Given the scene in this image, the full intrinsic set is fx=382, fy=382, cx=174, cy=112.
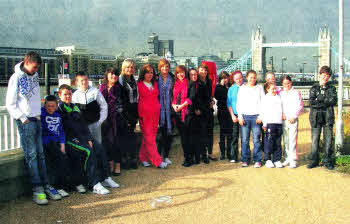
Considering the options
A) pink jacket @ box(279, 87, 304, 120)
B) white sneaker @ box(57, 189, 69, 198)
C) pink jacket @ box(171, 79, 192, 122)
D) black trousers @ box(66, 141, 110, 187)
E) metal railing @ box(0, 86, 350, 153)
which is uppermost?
pink jacket @ box(171, 79, 192, 122)

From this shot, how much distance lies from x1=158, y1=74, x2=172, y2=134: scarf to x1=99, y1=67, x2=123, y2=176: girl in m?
0.79

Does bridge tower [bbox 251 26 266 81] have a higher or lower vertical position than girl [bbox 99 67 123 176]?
higher

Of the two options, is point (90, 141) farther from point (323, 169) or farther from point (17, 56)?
point (17, 56)

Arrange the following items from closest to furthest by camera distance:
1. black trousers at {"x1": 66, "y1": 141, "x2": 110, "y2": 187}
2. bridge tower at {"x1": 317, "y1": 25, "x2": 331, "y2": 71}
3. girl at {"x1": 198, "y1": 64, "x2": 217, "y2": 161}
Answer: black trousers at {"x1": 66, "y1": 141, "x2": 110, "y2": 187} → girl at {"x1": 198, "y1": 64, "x2": 217, "y2": 161} → bridge tower at {"x1": 317, "y1": 25, "x2": 331, "y2": 71}

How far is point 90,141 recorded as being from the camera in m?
5.13

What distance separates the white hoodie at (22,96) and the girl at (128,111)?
154cm

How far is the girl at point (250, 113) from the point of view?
6316 mm

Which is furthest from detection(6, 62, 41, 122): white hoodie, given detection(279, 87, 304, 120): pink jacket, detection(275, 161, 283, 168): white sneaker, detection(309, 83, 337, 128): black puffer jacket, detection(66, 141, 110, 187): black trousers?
detection(309, 83, 337, 128): black puffer jacket

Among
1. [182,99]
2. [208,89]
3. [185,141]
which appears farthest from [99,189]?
[208,89]

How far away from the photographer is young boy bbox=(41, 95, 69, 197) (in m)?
4.87

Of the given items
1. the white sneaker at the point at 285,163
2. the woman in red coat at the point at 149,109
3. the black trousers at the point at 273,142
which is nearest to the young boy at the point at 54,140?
the woman in red coat at the point at 149,109

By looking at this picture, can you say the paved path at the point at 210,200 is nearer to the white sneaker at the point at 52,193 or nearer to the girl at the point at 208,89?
the white sneaker at the point at 52,193

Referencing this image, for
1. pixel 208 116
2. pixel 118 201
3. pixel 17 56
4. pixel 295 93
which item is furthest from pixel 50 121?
pixel 17 56

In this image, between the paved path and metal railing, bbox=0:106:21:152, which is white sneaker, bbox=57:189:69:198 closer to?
the paved path
